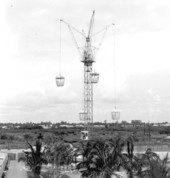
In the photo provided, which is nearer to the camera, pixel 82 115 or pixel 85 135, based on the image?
pixel 82 115

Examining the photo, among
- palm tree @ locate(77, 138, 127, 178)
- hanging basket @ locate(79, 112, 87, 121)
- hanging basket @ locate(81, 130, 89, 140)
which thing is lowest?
palm tree @ locate(77, 138, 127, 178)

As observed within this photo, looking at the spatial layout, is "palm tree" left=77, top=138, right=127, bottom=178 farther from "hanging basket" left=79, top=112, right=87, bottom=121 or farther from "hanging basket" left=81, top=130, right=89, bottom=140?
"hanging basket" left=81, top=130, right=89, bottom=140

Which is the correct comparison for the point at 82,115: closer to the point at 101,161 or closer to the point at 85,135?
the point at 85,135

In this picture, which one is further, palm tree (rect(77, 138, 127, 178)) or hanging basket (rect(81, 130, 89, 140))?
hanging basket (rect(81, 130, 89, 140))

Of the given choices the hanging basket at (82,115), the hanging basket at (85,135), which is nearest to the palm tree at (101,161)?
the hanging basket at (82,115)

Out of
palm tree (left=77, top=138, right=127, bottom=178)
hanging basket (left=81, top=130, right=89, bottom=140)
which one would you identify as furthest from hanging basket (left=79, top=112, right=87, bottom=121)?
palm tree (left=77, top=138, right=127, bottom=178)

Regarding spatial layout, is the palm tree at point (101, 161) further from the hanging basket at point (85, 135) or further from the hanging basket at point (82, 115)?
the hanging basket at point (85, 135)

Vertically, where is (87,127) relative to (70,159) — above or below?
above

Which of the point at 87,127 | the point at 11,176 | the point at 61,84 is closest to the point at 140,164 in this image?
the point at 61,84

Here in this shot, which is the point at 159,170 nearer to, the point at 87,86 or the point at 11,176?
the point at 11,176

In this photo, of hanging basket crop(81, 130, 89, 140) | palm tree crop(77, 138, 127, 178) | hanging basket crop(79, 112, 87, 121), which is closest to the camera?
palm tree crop(77, 138, 127, 178)

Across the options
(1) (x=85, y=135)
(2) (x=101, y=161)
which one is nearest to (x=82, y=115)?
(1) (x=85, y=135)
